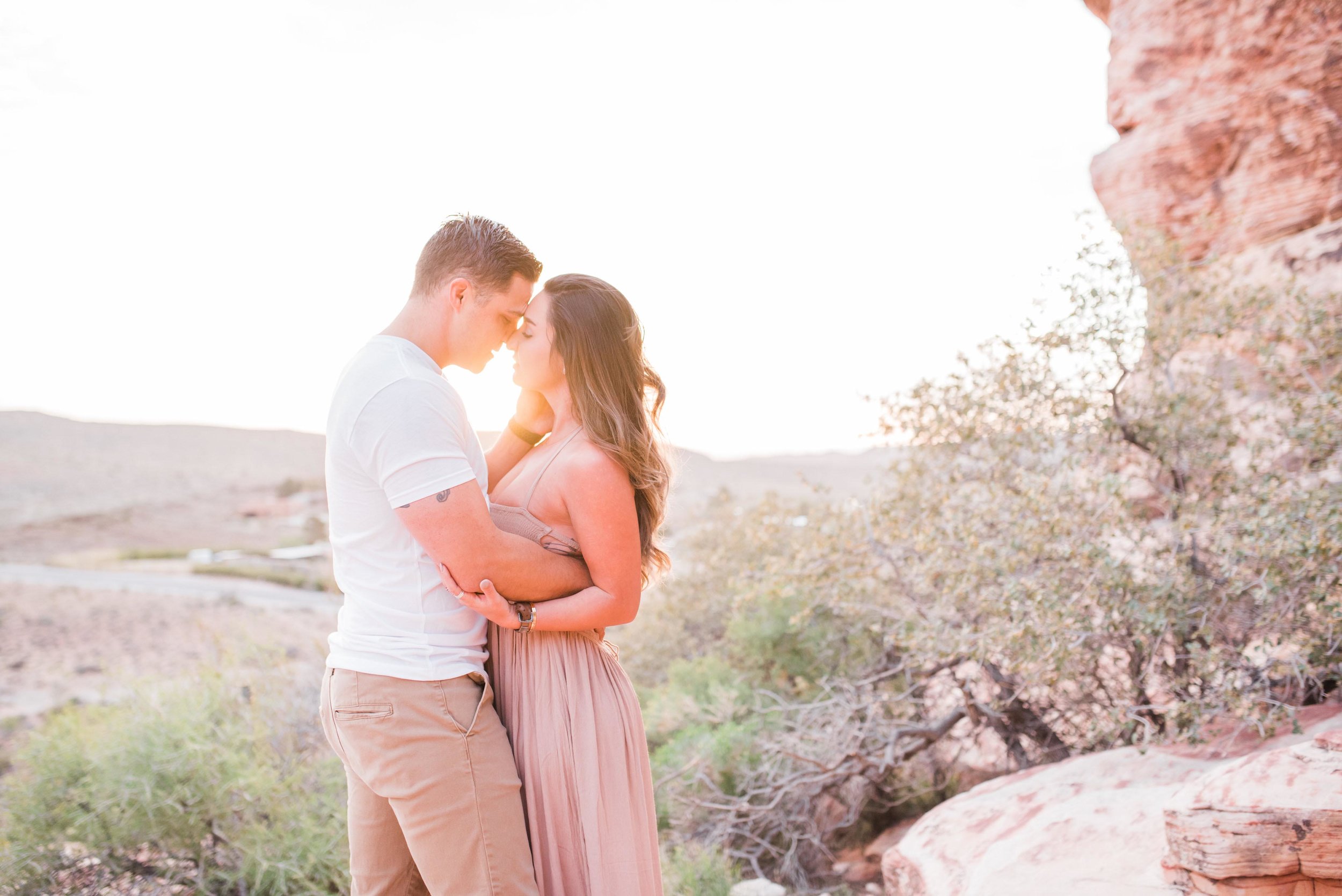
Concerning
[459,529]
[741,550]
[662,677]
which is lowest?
[662,677]

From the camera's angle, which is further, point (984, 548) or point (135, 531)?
point (135, 531)

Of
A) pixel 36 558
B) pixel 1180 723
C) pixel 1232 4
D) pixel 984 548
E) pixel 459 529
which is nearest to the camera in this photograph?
pixel 459 529

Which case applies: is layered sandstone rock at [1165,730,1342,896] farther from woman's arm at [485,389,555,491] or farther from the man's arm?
woman's arm at [485,389,555,491]

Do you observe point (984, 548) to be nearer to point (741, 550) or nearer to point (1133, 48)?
point (741, 550)

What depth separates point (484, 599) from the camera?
1969mm

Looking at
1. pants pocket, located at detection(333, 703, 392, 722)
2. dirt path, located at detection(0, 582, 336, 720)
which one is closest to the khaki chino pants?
pants pocket, located at detection(333, 703, 392, 722)

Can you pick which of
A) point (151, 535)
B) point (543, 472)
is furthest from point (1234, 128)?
point (151, 535)

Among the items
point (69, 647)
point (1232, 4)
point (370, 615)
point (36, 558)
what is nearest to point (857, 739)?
point (370, 615)

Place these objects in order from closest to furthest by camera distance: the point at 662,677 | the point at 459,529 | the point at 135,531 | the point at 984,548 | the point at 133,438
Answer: the point at 459,529
the point at 984,548
the point at 662,677
the point at 135,531
the point at 133,438

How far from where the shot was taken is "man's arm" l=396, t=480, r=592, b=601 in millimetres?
1872

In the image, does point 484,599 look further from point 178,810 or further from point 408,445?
point 178,810

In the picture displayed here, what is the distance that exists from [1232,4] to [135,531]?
42690 millimetres

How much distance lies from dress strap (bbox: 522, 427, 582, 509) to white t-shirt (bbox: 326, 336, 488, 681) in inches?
7.5

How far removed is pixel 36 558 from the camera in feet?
98.4
